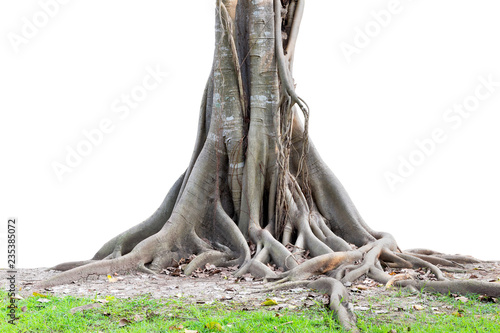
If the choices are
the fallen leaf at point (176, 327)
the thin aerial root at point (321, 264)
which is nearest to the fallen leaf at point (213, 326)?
the fallen leaf at point (176, 327)

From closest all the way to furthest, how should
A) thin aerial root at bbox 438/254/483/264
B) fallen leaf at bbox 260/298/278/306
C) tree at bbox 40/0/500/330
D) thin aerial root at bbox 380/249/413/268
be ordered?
1. fallen leaf at bbox 260/298/278/306
2. thin aerial root at bbox 380/249/413/268
3. tree at bbox 40/0/500/330
4. thin aerial root at bbox 438/254/483/264

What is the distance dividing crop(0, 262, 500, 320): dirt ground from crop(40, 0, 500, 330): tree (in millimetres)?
416

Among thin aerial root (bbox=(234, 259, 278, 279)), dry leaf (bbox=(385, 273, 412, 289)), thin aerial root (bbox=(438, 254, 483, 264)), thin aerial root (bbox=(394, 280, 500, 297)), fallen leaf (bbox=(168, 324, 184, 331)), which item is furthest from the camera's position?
thin aerial root (bbox=(438, 254, 483, 264))

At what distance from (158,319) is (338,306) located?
194 centimetres

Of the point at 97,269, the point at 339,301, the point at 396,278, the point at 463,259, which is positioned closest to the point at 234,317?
the point at 339,301

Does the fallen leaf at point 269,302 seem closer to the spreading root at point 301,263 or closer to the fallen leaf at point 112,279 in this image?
the spreading root at point 301,263

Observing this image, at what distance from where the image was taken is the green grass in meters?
4.98

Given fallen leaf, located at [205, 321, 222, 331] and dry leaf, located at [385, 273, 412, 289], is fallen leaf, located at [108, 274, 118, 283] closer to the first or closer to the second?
fallen leaf, located at [205, 321, 222, 331]

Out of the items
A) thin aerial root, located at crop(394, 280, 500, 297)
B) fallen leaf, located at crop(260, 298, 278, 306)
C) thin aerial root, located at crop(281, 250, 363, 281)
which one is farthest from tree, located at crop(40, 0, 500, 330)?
fallen leaf, located at crop(260, 298, 278, 306)

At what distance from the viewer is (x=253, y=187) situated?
933 cm

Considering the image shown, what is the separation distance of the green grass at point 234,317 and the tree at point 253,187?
2.46m

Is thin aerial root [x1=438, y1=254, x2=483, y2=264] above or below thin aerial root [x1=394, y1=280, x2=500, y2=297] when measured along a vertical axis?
above

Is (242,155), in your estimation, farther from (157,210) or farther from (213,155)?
(157,210)

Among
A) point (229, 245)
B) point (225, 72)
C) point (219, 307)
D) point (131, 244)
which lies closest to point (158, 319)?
point (219, 307)
